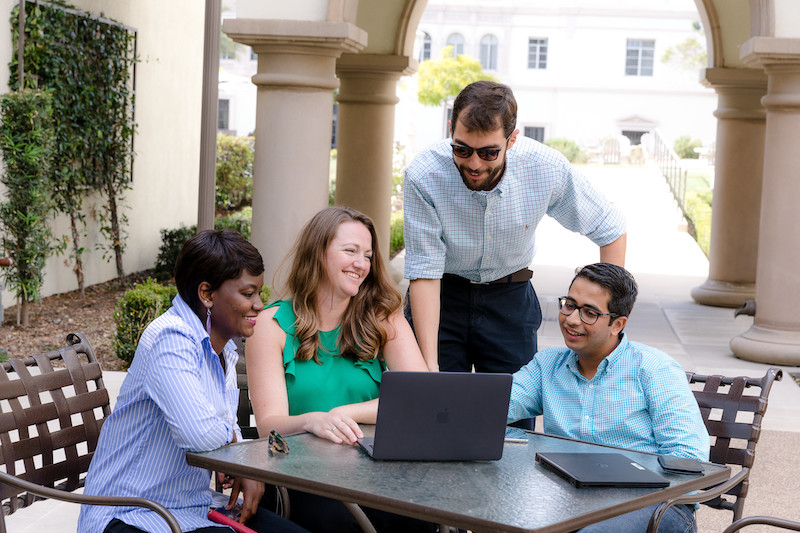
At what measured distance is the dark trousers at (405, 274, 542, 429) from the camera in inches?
153

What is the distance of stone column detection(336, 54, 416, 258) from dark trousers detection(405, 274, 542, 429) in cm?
605

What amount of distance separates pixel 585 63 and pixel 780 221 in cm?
4174

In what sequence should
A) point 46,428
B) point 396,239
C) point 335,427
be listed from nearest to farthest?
point 335,427 < point 46,428 < point 396,239

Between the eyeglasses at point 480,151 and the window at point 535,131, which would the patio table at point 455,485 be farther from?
the window at point 535,131

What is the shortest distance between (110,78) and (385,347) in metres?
7.63

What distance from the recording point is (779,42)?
7.17 meters

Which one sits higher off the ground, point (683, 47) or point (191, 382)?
point (683, 47)

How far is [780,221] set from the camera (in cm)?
743

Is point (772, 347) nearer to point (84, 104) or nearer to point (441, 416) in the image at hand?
point (441, 416)

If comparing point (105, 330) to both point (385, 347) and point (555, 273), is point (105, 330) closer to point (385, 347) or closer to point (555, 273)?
point (385, 347)

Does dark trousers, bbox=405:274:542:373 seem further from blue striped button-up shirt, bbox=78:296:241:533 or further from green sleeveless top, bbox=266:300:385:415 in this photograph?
blue striped button-up shirt, bbox=78:296:241:533

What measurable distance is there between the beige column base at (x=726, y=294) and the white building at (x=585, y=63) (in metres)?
36.4

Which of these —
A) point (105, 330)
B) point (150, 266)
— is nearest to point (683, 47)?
point (150, 266)

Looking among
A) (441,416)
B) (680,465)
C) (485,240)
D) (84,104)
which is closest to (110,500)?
(441,416)
